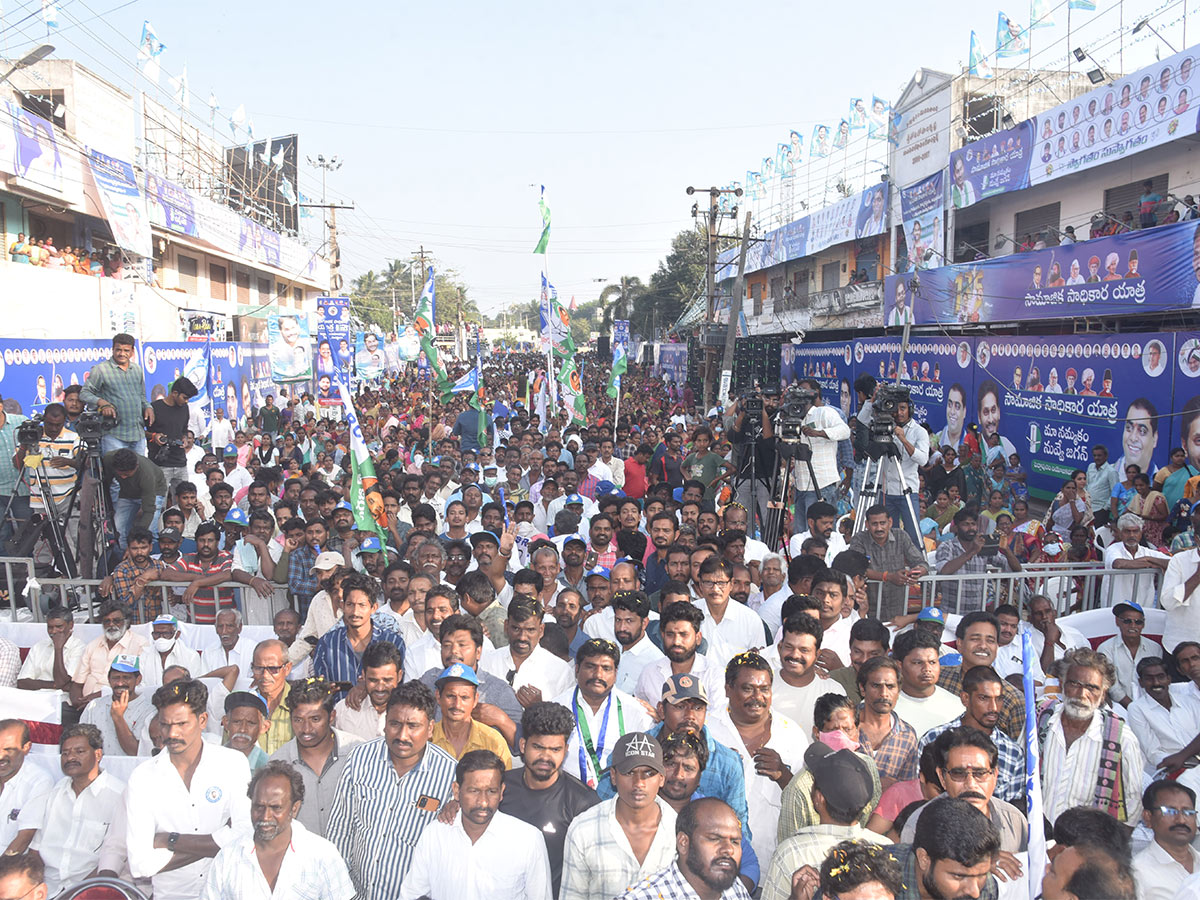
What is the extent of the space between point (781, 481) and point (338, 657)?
468 centimetres

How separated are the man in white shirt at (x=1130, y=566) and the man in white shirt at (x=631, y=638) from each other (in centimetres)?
365

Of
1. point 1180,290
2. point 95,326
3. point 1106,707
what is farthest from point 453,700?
point 95,326

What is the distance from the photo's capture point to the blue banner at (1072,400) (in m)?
10.4

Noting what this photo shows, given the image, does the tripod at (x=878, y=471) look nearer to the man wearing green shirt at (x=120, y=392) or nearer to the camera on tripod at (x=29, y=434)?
the man wearing green shirt at (x=120, y=392)

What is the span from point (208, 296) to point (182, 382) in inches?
755

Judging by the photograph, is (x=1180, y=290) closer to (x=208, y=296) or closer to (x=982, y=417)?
(x=982, y=417)

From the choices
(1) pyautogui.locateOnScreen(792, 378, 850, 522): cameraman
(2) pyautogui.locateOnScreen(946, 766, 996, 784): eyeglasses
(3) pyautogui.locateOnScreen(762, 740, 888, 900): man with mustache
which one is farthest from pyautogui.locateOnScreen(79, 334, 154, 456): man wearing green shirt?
(2) pyautogui.locateOnScreen(946, 766, 996, 784): eyeglasses

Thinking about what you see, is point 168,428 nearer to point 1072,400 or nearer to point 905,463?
point 905,463

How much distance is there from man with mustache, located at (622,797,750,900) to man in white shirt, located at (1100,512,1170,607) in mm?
4769

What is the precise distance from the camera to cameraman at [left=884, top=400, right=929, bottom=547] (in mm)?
7594

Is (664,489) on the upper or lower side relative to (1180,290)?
lower

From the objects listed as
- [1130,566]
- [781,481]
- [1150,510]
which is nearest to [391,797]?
[1130,566]

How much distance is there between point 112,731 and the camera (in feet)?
15.4

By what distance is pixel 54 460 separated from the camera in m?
7.05
